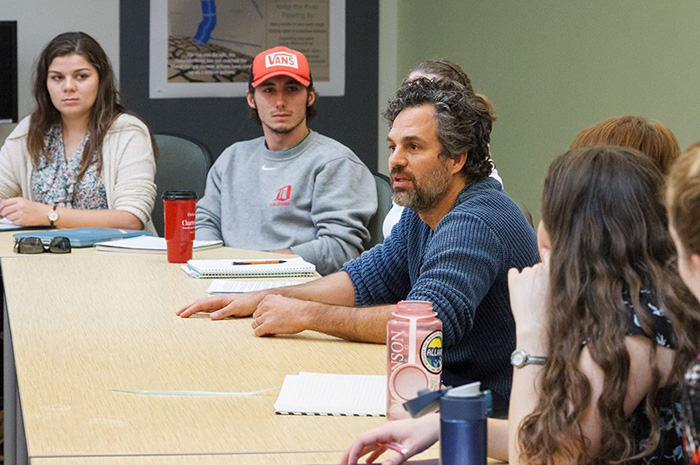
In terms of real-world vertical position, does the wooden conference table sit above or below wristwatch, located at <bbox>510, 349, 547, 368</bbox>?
below

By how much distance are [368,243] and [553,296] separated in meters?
2.24

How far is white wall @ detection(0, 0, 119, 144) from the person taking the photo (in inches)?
189

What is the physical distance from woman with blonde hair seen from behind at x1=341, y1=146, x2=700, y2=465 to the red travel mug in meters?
1.60

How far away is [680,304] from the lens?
3.53 ft

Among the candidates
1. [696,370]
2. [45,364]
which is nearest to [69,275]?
[45,364]

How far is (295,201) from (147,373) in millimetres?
1790

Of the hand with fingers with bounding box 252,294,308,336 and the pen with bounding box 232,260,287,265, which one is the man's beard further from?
the pen with bounding box 232,260,287,265

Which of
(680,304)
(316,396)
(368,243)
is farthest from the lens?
(368,243)

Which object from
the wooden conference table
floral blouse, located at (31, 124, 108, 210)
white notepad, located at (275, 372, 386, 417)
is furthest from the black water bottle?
floral blouse, located at (31, 124, 108, 210)

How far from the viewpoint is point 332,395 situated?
1.52 metres

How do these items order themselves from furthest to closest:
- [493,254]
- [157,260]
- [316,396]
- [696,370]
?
1. [157,260]
2. [493,254]
3. [316,396]
4. [696,370]

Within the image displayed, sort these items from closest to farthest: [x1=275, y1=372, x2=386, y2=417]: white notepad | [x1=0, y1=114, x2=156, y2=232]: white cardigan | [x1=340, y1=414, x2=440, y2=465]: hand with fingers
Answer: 1. [x1=340, y1=414, x2=440, y2=465]: hand with fingers
2. [x1=275, y1=372, x2=386, y2=417]: white notepad
3. [x1=0, y1=114, x2=156, y2=232]: white cardigan

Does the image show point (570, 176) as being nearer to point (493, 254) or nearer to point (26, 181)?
point (493, 254)

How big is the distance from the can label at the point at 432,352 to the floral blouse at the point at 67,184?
2.54 metres
